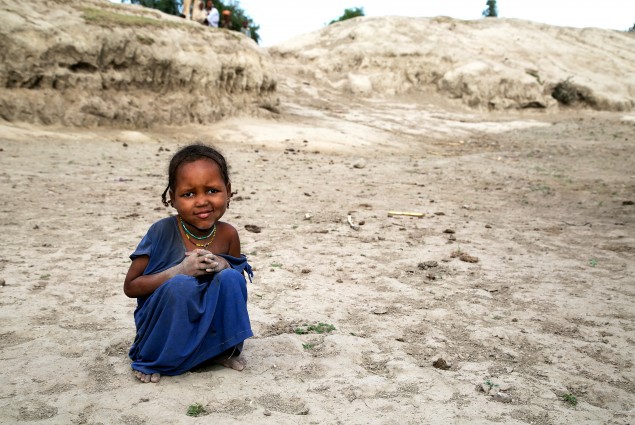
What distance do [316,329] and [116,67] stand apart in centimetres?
926

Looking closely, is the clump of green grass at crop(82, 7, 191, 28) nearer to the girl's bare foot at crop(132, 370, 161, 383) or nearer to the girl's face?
the girl's face

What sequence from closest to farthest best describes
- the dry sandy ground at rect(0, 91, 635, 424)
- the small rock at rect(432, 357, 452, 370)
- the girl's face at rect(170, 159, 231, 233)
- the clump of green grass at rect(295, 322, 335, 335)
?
the dry sandy ground at rect(0, 91, 635, 424) → the girl's face at rect(170, 159, 231, 233) → the small rock at rect(432, 357, 452, 370) → the clump of green grass at rect(295, 322, 335, 335)

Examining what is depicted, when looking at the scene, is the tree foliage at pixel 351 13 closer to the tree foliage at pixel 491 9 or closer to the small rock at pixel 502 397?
the tree foliage at pixel 491 9

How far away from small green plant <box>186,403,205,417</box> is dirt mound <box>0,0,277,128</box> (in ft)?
29.1

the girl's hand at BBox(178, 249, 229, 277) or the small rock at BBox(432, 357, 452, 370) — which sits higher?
the girl's hand at BBox(178, 249, 229, 277)

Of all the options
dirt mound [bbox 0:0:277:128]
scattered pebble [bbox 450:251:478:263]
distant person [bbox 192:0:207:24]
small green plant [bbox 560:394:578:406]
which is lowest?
small green plant [bbox 560:394:578:406]


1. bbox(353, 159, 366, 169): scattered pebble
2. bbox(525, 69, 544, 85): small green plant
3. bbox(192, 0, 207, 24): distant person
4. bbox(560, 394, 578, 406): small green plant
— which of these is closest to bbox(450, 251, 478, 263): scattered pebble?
bbox(560, 394, 578, 406): small green plant

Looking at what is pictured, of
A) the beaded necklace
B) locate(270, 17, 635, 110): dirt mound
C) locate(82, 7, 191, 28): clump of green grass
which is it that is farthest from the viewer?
locate(270, 17, 635, 110): dirt mound

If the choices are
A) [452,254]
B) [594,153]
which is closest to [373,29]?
[594,153]

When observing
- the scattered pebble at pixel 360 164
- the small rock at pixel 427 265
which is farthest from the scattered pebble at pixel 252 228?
the scattered pebble at pixel 360 164

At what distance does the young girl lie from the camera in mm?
2385

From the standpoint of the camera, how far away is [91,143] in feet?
30.5

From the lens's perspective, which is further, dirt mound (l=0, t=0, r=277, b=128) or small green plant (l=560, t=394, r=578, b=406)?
dirt mound (l=0, t=0, r=277, b=128)

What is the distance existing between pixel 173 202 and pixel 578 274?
3.24 m
